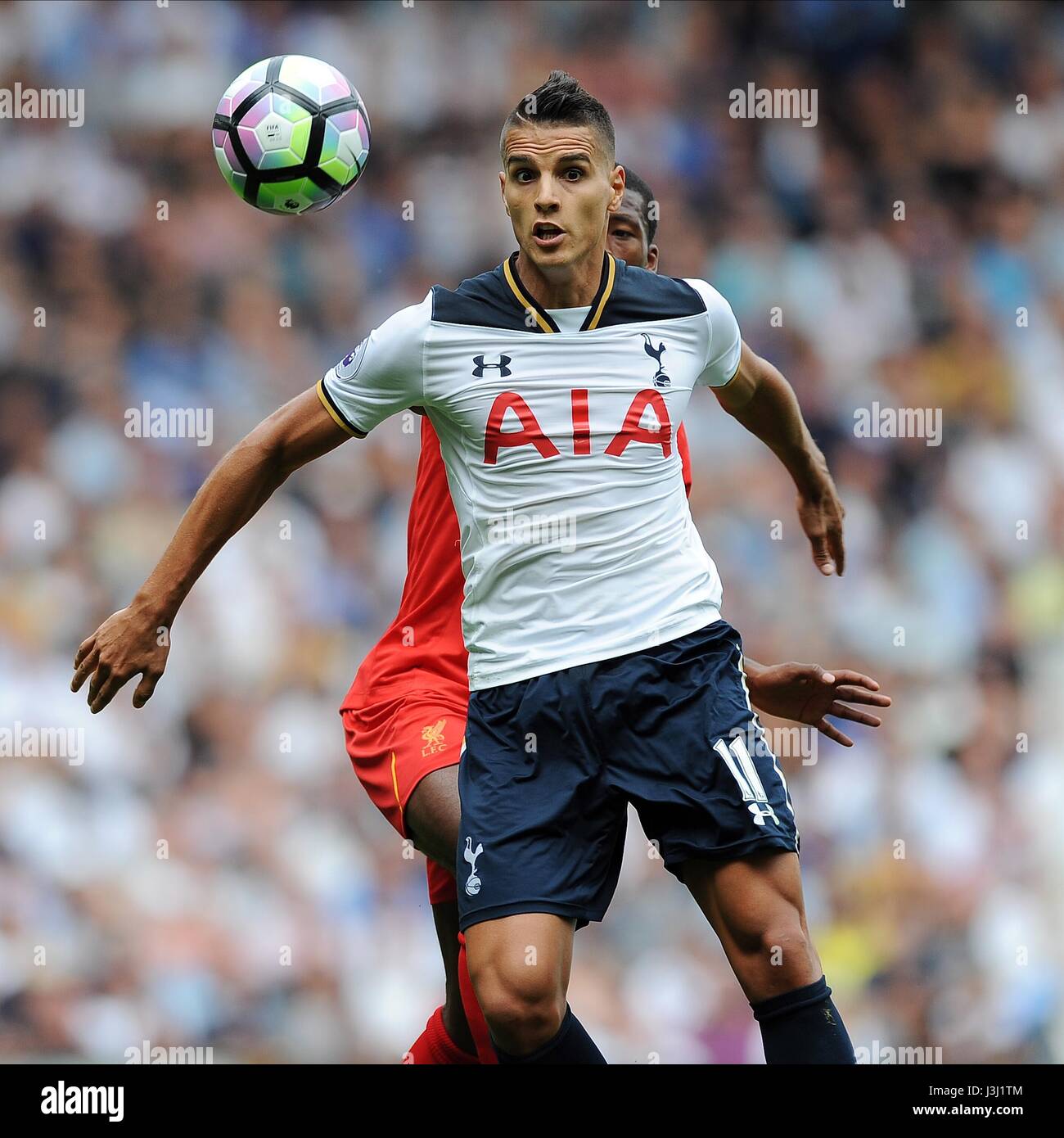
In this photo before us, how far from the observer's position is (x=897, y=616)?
7121 mm

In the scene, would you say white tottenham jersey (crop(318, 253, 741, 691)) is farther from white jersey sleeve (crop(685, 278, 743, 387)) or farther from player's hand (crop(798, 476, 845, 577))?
player's hand (crop(798, 476, 845, 577))

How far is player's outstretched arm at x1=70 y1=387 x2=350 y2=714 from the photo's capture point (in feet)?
11.4

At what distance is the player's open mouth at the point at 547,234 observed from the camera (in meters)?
3.48

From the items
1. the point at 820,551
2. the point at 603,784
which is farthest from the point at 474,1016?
the point at 820,551

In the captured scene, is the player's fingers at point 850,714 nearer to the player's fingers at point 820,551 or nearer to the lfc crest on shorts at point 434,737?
the player's fingers at point 820,551

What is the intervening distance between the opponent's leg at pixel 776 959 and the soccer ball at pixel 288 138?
2.18 m

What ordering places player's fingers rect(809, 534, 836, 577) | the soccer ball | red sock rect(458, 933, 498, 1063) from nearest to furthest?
red sock rect(458, 933, 498, 1063) → the soccer ball → player's fingers rect(809, 534, 836, 577)

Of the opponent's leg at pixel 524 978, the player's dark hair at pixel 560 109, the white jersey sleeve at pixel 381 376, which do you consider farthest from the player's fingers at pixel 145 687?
the player's dark hair at pixel 560 109

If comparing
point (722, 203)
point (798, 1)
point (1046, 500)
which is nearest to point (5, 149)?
point (722, 203)

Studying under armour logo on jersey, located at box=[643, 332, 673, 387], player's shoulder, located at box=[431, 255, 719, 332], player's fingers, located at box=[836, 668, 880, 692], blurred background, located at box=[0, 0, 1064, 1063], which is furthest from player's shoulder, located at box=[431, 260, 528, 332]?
blurred background, located at box=[0, 0, 1064, 1063]

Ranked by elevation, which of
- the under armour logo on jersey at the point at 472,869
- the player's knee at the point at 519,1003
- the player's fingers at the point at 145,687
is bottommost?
the player's knee at the point at 519,1003

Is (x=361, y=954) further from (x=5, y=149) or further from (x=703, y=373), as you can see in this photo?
(x=5, y=149)

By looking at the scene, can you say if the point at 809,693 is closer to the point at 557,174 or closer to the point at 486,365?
the point at 486,365

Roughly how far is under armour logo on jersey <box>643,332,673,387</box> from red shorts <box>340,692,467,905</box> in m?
1.01
